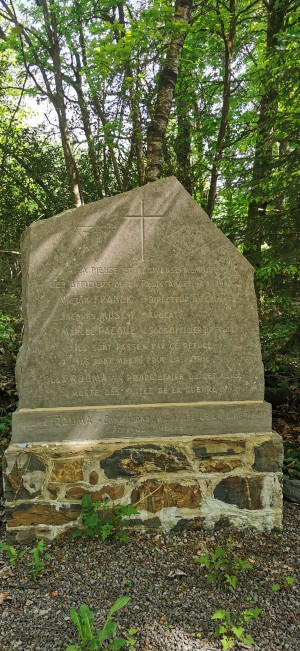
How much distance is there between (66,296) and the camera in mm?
3375

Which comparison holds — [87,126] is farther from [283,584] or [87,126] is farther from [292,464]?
[283,584]

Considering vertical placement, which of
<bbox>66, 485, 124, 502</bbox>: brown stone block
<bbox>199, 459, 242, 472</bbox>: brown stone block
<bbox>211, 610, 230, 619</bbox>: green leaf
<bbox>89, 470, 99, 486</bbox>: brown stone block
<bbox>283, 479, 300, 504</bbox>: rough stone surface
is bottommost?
<bbox>211, 610, 230, 619</bbox>: green leaf

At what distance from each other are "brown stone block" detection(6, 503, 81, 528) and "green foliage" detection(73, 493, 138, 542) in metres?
0.12

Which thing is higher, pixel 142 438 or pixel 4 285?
pixel 4 285

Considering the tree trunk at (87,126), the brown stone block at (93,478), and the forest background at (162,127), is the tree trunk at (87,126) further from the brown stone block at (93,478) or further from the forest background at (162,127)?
the brown stone block at (93,478)

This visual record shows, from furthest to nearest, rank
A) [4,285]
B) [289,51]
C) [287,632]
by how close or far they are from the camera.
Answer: [4,285] < [289,51] < [287,632]

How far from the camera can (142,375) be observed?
11.3 ft

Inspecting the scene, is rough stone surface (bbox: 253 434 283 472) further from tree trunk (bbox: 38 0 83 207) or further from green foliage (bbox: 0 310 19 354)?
tree trunk (bbox: 38 0 83 207)

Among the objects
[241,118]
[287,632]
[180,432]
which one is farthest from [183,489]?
[241,118]

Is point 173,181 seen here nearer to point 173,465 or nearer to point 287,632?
point 173,465

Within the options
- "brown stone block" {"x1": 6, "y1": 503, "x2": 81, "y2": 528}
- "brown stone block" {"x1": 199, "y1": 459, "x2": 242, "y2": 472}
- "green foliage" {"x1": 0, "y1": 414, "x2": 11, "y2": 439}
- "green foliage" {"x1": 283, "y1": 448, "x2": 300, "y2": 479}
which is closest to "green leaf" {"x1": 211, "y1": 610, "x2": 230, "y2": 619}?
"brown stone block" {"x1": 199, "y1": 459, "x2": 242, "y2": 472}

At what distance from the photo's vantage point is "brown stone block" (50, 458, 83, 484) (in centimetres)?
326

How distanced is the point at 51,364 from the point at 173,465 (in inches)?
45.3

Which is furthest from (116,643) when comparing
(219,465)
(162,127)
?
(162,127)
